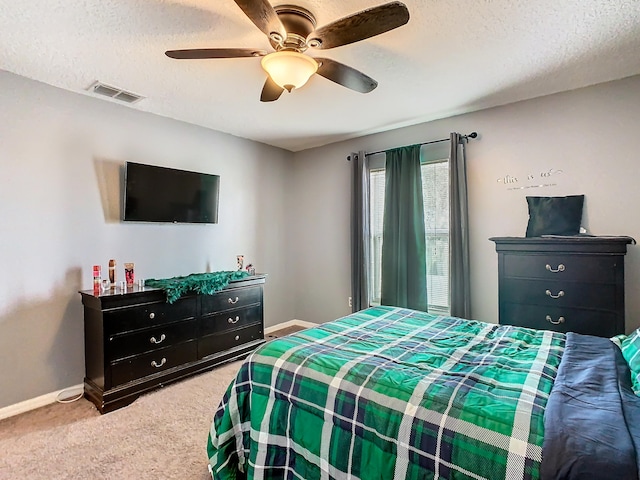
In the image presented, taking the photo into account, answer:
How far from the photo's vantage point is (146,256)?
3.30 metres

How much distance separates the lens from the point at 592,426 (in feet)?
3.25

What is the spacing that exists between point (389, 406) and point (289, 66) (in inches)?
67.0

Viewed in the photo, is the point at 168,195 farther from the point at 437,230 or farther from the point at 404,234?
the point at 437,230

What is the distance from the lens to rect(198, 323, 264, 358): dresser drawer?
10.4 ft

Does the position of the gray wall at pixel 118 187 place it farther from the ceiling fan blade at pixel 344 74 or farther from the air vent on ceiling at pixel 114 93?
the ceiling fan blade at pixel 344 74

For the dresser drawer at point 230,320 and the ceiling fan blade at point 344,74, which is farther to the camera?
the dresser drawer at point 230,320

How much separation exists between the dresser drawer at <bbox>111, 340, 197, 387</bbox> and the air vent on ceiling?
216 centimetres

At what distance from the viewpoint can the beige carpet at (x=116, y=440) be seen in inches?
73.6

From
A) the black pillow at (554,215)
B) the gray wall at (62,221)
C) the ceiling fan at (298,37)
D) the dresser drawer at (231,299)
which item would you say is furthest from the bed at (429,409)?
the gray wall at (62,221)

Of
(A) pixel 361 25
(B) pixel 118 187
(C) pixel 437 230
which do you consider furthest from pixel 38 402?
(C) pixel 437 230

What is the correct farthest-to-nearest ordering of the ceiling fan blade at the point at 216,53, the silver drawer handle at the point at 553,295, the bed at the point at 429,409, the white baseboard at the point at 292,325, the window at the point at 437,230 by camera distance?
the white baseboard at the point at 292,325, the window at the point at 437,230, the silver drawer handle at the point at 553,295, the ceiling fan blade at the point at 216,53, the bed at the point at 429,409

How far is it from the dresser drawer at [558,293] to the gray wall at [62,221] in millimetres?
3029

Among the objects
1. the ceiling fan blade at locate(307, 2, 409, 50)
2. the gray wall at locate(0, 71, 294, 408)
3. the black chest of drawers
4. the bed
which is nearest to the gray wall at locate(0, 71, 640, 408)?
the gray wall at locate(0, 71, 294, 408)

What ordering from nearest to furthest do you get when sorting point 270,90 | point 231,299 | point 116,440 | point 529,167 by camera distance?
point 116,440
point 270,90
point 529,167
point 231,299
